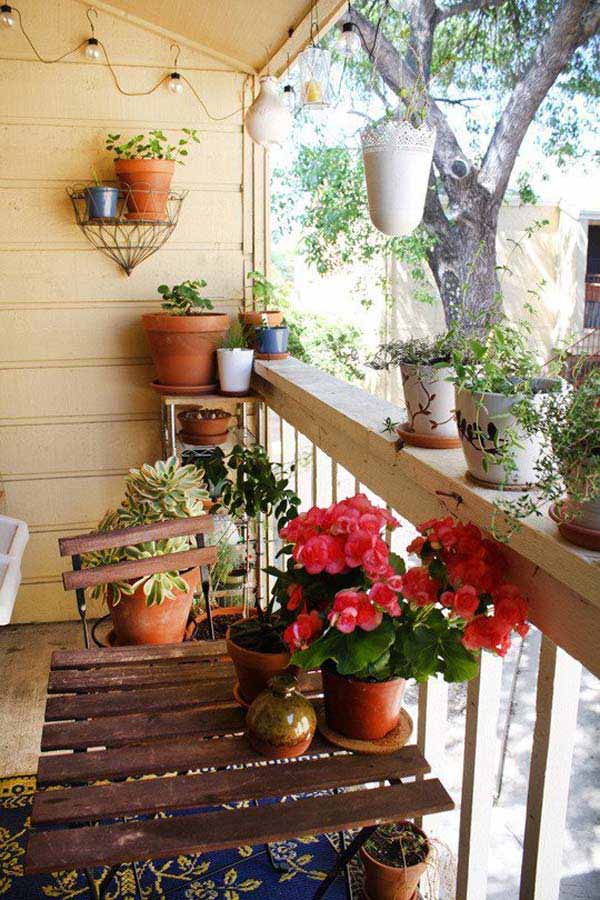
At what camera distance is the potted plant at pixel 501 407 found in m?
1.02

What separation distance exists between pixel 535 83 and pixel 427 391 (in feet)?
13.0

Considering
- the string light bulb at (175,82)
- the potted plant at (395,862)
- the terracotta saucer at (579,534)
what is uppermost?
the string light bulb at (175,82)

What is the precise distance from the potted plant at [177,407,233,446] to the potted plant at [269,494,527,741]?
180cm

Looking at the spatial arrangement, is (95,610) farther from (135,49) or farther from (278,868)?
(135,49)

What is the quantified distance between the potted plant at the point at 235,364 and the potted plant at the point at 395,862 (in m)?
1.60

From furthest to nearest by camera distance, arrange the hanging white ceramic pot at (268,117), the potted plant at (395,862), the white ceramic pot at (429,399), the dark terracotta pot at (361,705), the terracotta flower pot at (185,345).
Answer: the terracotta flower pot at (185,345)
the hanging white ceramic pot at (268,117)
the potted plant at (395,862)
the white ceramic pot at (429,399)
the dark terracotta pot at (361,705)

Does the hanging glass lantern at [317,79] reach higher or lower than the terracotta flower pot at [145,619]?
higher

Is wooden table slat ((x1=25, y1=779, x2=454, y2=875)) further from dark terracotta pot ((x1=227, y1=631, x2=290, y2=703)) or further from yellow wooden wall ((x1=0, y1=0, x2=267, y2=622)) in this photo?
yellow wooden wall ((x1=0, y1=0, x2=267, y2=622))

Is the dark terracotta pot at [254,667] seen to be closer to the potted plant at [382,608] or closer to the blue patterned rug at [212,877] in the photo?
the potted plant at [382,608]

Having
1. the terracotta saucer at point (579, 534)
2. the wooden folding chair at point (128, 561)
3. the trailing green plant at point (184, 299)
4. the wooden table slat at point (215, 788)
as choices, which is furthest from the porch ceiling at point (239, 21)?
the wooden table slat at point (215, 788)

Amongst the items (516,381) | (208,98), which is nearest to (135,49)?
(208,98)

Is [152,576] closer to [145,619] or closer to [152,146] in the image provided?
[145,619]

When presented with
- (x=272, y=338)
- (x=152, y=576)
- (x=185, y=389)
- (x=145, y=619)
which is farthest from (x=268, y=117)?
(x=145, y=619)

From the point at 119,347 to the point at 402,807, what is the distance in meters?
2.38
